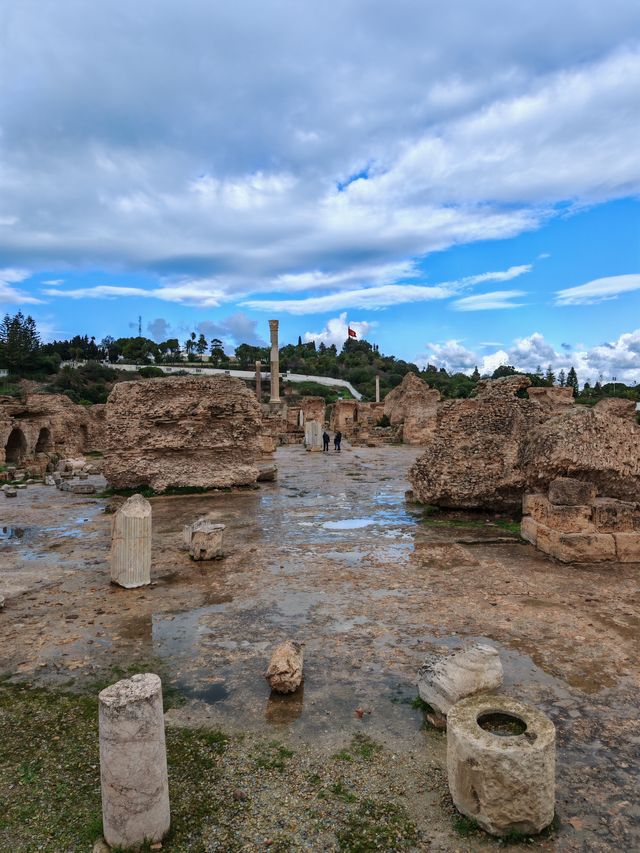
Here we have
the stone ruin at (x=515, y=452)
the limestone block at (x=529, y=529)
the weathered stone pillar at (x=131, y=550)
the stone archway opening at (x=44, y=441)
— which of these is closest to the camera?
the weathered stone pillar at (x=131, y=550)

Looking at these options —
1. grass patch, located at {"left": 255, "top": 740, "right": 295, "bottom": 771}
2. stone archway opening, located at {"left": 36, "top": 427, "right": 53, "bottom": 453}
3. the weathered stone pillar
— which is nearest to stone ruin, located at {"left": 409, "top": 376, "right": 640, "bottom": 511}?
the weathered stone pillar

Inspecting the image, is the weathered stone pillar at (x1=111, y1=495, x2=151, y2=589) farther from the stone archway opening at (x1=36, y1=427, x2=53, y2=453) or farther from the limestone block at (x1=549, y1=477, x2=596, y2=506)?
the stone archway opening at (x1=36, y1=427, x2=53, y2=453)

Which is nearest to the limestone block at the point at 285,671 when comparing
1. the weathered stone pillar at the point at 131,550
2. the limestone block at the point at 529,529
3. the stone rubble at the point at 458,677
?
the stone rubble at the point at 458,677

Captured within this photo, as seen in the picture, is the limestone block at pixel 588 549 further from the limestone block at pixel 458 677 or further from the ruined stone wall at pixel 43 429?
the ruined stone wall at pixel 43 429

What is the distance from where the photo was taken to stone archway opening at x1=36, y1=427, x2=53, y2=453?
23.3 m

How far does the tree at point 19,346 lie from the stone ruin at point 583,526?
64.2 m

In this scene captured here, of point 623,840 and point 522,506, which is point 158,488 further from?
point 623,840

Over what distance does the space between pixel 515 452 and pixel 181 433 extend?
792 cm

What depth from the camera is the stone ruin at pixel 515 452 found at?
28.6 feet

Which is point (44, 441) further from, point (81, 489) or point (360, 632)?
point (360, 632)

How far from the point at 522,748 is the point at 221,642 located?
10.1 feet

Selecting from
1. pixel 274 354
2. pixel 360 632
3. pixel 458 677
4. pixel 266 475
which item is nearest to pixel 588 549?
pixel 360 632

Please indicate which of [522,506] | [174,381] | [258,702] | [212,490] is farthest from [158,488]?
[258,702]

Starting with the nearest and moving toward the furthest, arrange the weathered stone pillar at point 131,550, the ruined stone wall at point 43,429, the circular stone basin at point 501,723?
the circular stone basin at point 501,723 → the weathered stone pillar at point 131,550 → the ruined stone wall at point 43,429
